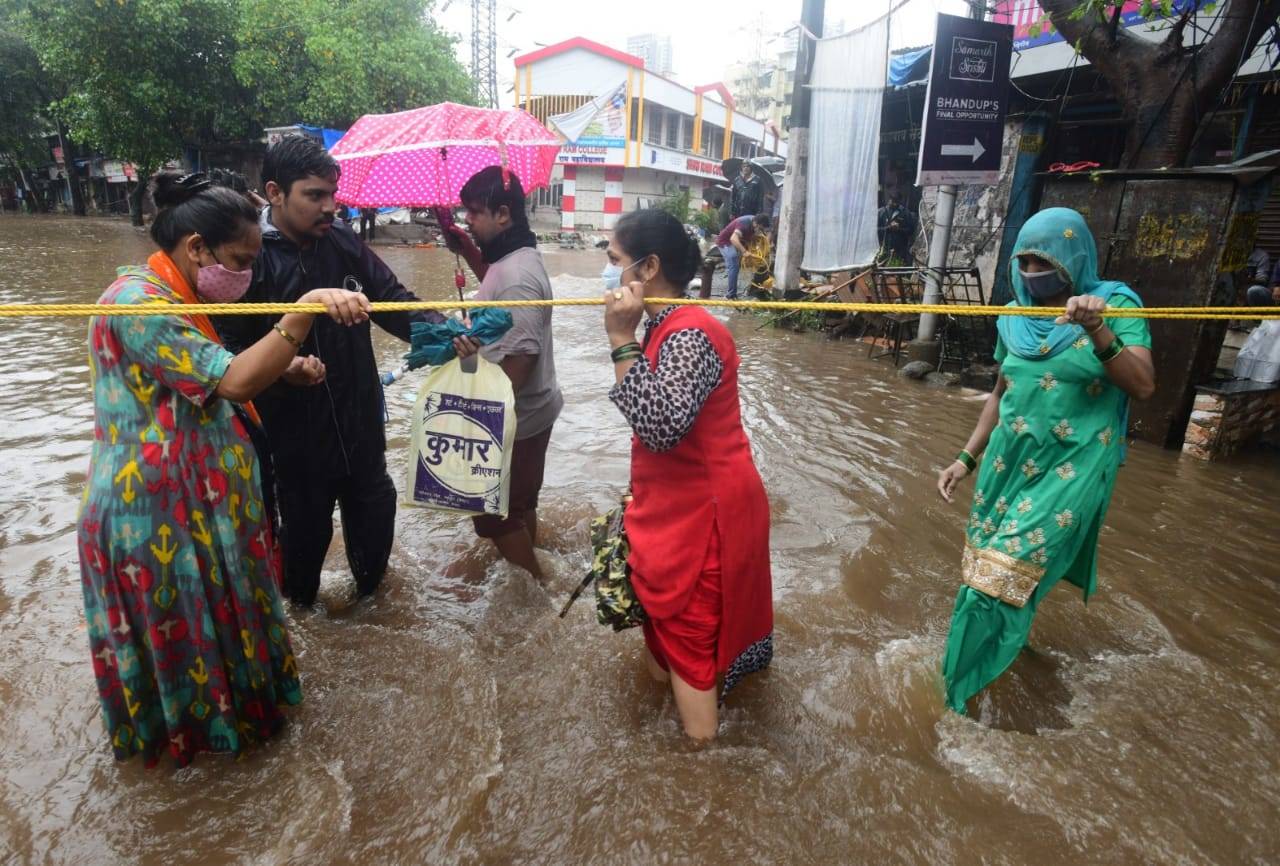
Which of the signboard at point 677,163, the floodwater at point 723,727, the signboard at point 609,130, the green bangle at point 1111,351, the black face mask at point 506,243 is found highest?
the signboard at point 609,130

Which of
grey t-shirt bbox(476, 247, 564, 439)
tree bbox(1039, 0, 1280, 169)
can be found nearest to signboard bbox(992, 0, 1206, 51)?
tree bbox(1039, 0, 1280, 169)

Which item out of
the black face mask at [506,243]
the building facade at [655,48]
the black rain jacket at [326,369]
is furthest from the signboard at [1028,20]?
the building facade at [655,48]

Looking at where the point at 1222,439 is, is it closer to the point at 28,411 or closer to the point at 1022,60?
the point at 1022,60

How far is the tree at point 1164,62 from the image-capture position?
18.0ft

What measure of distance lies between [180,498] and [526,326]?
4.65 ft

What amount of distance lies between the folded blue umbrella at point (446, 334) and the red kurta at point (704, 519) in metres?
0.85

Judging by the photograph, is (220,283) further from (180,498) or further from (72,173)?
(72,173)

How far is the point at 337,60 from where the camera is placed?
21.2m

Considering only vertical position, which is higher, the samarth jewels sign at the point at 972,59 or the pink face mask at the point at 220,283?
the samarth jewels sign at the point at 972,59

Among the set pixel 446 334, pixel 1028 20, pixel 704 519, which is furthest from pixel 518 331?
pixel 1028 20

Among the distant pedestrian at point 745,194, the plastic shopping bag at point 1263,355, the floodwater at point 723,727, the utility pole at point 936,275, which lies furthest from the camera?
the distant pedestrian at point 745,194

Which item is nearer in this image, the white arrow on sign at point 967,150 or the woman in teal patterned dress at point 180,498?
the woman in teal patterned dress at point 180,498

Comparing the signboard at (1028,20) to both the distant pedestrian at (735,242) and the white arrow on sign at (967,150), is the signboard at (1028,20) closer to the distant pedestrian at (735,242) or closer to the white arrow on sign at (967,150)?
the white arrow on sign at (967,150)

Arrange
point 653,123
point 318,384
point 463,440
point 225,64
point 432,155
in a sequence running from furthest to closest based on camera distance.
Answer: point 653,123 < point 225,64 < point 432,155 < point 463,440 < point 318,384
